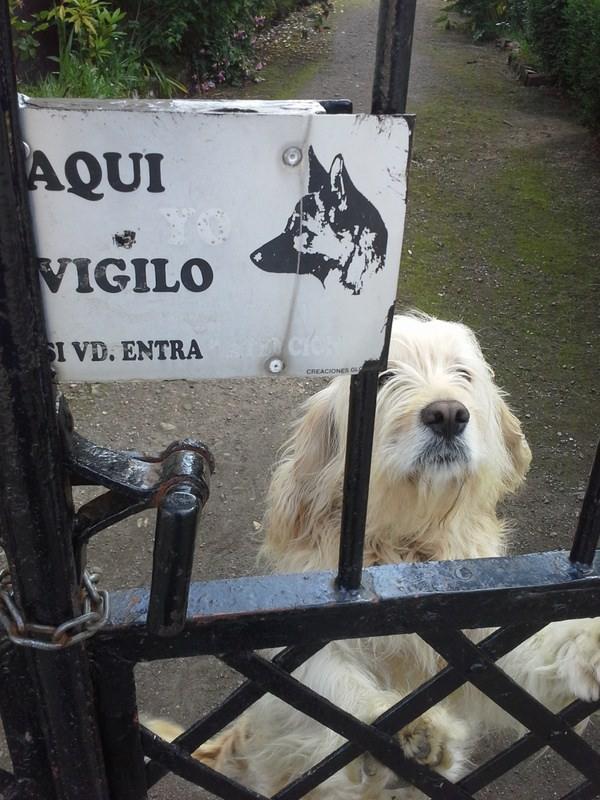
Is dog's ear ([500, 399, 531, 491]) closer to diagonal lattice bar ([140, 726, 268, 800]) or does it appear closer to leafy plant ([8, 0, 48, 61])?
diagonal lattice bar ([140, 726, 268, 800])

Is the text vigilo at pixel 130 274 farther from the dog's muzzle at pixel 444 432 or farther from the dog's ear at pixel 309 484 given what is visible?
the dog's ear at pixel 309 484

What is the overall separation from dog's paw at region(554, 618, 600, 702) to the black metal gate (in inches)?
4.3

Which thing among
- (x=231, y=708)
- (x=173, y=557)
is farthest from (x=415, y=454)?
(x=173, y=557)

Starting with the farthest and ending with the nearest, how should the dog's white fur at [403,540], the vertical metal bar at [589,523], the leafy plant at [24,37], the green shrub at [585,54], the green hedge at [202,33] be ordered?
the green hedge at [202,33], the green shrub at [585,54], the leafy plant at [24,37], the dog's white fur at [403,540], the vertical metal bar at [589,523]

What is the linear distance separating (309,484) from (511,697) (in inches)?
39.3

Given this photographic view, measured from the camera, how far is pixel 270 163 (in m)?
0.81

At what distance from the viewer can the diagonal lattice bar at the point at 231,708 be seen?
1.25 metres

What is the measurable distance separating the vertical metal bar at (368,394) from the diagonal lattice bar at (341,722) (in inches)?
7.8

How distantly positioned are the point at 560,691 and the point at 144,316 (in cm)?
154

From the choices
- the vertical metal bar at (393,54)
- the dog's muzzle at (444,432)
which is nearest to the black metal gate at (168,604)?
the vertical metal bar at (393,54)

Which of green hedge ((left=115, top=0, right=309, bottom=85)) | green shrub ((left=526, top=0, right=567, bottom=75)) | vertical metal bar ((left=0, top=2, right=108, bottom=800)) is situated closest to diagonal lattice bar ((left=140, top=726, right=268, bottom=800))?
vertical metal bar ((left=0, top=2, right=108, bottom=800))

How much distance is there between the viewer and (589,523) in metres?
1.19

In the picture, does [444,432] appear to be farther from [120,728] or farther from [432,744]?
[120,728]

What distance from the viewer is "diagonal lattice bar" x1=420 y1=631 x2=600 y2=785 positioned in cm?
128
